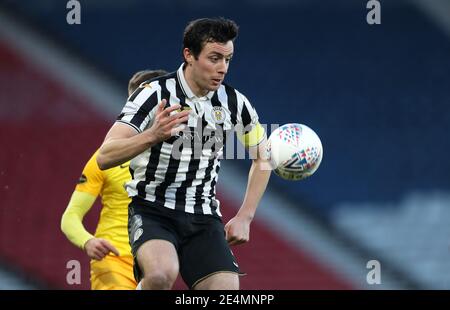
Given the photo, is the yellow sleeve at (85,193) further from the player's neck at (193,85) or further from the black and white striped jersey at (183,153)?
the player's neck at (193,85)

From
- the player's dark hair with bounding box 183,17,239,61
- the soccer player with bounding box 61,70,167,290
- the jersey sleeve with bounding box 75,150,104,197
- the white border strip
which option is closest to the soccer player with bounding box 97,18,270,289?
the player's dark hair with bounding box 183,17,239,61

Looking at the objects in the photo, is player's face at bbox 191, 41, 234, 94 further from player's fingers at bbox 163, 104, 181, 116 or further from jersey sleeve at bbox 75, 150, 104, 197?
jersey sleeve at bbox 75, 150, 104, 197

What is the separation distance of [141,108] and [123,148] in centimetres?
36

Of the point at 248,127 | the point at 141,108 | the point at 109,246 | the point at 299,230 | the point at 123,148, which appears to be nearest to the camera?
the point at 123,148

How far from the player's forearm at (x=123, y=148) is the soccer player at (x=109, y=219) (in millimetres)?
1411

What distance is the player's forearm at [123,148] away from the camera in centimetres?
484

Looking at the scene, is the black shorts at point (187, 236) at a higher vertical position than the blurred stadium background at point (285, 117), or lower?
lower

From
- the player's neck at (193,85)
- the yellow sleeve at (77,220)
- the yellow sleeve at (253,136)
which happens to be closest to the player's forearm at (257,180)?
the yellow sleeve at (253,136)

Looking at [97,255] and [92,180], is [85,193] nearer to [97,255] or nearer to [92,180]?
[92,180]

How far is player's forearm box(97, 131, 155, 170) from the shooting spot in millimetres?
4844

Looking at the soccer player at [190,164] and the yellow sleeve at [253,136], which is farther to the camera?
the yellow sleeve at [253,136]

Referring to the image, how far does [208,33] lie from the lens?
Result: 5332 mm

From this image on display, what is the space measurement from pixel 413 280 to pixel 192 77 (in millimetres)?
4339

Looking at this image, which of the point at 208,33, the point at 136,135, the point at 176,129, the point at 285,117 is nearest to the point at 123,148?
the point at 136,135
